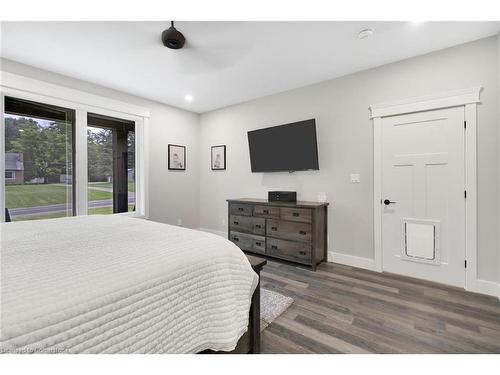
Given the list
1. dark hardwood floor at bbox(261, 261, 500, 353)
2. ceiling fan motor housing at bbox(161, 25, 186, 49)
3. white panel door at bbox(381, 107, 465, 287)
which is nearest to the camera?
dark hardwood floor at bbox(261, 261, 500, 353)

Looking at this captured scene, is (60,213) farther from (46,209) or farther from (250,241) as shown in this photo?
(250,241)

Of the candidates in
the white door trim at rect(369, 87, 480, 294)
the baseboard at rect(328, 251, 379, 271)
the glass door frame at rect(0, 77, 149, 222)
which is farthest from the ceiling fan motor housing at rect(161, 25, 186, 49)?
the baseboard at rect(328, 251, 379, 271)

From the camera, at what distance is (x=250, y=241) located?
345 centimetres

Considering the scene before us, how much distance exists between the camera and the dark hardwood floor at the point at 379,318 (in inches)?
62.0

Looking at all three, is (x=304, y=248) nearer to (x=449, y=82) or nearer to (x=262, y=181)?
(x=262, y=181)

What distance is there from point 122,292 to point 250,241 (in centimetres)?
274

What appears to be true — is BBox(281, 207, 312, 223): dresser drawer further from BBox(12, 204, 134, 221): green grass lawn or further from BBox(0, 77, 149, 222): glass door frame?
BBox(12, 204, 134, 221): green grass lawn

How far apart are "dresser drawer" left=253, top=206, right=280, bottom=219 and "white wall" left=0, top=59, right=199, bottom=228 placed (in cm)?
176

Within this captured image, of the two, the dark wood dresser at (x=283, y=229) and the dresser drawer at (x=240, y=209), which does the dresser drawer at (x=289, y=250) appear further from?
the dresser drawer at (x=240, y=209)

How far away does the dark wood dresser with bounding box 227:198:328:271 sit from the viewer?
290 centimetres

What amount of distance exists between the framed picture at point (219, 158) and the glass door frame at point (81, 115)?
4.05 ft

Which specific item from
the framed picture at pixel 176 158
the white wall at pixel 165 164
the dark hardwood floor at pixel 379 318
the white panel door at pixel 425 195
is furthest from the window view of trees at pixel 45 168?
the white panel door at pixel 425 195

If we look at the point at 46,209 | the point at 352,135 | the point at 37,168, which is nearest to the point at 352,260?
the point at 352,135
